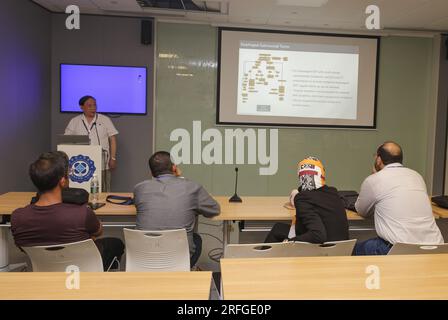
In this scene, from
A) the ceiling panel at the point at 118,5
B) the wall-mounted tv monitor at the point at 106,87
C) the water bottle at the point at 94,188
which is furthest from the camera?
the wall-mounted tv monitor at the point at 106,87

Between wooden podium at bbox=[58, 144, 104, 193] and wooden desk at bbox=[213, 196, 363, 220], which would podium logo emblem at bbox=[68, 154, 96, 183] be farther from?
wooden desk at bbox=[213, 196, 363, 220]

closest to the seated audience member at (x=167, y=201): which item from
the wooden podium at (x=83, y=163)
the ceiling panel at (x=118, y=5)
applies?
the wooden podium at (x=83, y=163)

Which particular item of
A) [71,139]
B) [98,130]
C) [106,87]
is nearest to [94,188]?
[71,139]

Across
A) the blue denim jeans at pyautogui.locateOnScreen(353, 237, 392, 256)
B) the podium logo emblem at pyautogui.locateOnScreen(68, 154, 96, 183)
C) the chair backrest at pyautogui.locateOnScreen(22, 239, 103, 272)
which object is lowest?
the blue denim jeans at pyautogui.locateOnScreen(353, 237, 392, 256)

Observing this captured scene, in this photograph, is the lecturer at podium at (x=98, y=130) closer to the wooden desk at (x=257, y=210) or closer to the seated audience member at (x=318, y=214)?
the wooden desk at (x=257, y=210)

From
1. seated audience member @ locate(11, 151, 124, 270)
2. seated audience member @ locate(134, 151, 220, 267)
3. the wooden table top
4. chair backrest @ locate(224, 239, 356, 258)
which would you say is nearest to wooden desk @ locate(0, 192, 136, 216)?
the wooden table top

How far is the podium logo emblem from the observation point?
2957 mm

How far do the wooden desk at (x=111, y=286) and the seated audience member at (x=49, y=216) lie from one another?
20.5 inches

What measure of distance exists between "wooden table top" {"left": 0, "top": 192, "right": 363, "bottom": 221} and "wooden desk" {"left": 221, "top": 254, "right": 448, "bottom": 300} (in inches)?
43.5

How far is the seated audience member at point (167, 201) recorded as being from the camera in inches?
91.0

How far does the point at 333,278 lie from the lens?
133cm
